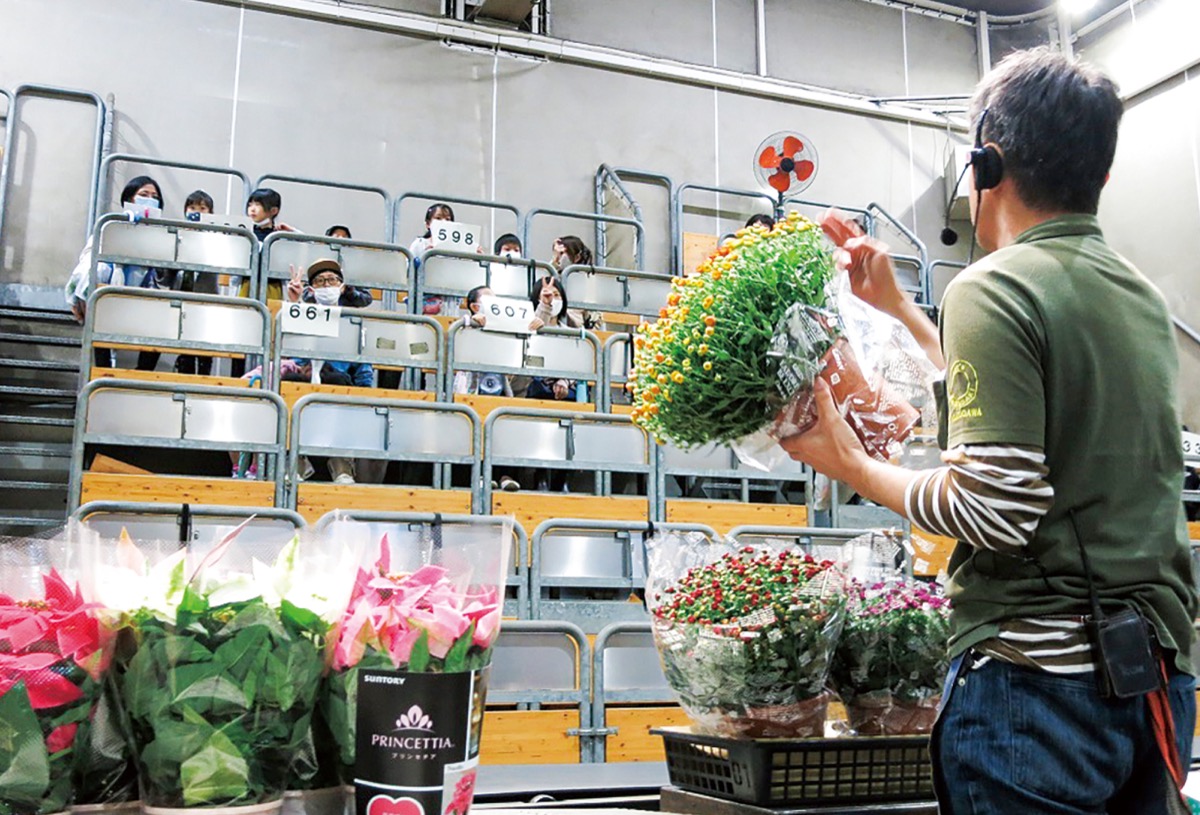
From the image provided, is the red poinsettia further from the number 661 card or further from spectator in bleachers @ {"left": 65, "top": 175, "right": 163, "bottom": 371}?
spectator in bleachers @ {"left": 65, "top": 175, "right": 163, "bottom": 371}

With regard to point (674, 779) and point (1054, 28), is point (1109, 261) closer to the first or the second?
point (674, 779)

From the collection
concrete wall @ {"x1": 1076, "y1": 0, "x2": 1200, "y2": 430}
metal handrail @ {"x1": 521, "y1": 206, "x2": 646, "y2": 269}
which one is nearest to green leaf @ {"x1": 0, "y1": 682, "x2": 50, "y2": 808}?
metal handrail @ {"x1": 521, "y1": 206, "x2": 646, "y2": 269}

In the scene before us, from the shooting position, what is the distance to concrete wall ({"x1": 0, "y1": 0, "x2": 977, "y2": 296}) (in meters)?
6.93

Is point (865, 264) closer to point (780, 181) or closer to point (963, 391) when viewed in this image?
point (963, 391)

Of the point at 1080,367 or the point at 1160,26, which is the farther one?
the point at 1160,26

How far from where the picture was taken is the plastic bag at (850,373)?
4.17ft

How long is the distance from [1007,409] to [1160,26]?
29.2 ft

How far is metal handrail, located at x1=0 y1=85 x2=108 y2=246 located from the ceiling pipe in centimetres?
124

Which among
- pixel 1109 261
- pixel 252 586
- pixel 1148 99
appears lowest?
pixel 252 586

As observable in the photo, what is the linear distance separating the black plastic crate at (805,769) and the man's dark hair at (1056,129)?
26.5 inches

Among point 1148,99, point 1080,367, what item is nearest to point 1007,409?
point 1080,367

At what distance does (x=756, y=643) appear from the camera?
132 cm

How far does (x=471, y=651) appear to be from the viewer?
2.70 ft

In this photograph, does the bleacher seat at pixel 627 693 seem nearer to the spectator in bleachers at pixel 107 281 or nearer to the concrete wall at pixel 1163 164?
the spectator in bleachers at pixel 107 281
